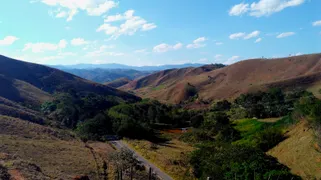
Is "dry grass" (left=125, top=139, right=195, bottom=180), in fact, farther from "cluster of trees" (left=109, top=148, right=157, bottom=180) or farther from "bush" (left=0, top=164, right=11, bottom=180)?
"bush" (left=0, top=164, right=11, bottom=180)

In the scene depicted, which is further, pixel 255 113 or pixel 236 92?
pixel 236 92

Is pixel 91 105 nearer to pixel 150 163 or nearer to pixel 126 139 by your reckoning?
pixel 126 139

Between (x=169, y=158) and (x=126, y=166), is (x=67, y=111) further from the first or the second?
(x=126, y=166)

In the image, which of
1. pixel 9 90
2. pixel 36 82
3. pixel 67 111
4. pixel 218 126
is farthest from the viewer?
pixel 36 82

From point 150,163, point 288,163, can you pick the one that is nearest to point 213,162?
point 288,163

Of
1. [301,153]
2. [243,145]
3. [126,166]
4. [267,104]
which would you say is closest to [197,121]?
[267,104]

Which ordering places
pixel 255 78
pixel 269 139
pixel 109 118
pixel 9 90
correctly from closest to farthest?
pixel 269 139 < pixel 109 118 < pixel 9 90 < pixel 255 78

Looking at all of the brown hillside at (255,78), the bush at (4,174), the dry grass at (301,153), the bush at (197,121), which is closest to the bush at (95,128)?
the bush at (197,121)
